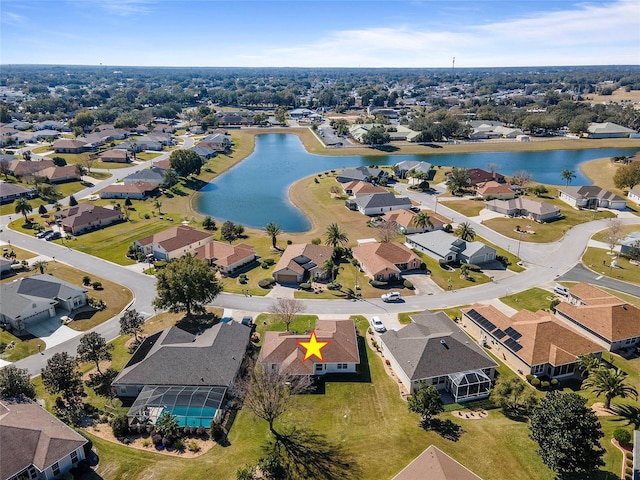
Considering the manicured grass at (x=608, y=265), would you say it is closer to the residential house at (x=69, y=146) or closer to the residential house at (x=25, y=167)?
the residential house at (x=25, y=167)

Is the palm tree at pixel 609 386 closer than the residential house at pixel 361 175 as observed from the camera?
Yes

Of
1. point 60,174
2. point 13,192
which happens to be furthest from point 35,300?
point 60,174

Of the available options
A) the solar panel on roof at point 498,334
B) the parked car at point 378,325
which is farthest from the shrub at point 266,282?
the solar panel on roof at point 498,334

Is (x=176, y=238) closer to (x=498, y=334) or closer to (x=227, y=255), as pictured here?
(x=227, y=255)

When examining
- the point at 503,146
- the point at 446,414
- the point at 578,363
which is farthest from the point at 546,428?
the point at 503,146

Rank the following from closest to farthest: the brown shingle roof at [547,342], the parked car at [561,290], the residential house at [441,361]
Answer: the residential house at [441,361], the brown shingle roof at [547,342], the parked car at [561,290]

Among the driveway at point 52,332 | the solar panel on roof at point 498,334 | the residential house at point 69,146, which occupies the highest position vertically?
the residential house at point 69,146

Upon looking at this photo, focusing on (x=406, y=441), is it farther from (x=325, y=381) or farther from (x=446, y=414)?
(x=325, y=381)

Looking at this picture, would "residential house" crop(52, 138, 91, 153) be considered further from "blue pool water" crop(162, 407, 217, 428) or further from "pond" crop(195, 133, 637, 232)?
"blue pool water" crop(162, 407, 217, 428)
